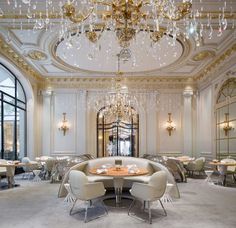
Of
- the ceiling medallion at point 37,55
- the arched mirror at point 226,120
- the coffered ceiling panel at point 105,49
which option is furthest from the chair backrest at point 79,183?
the arched mirror at point 226,120

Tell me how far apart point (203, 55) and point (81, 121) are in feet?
19.3

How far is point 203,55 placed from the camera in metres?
8.90

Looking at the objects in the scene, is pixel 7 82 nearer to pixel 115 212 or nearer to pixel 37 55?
pixel 37 55

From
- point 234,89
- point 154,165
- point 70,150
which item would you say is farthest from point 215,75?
point 70,150

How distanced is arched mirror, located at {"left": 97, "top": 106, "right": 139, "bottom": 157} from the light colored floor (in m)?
5.45

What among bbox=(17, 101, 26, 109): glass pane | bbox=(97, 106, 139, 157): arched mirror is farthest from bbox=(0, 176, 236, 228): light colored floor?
bbox=(97, 106, 139, 157): arched mirror

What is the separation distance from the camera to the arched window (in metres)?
9.38

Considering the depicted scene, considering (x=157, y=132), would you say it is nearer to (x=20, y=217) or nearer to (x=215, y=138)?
(x=215, y=138)

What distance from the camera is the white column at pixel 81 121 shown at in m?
11.9

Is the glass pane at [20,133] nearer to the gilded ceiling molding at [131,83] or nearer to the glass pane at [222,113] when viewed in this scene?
the gilded ceiling molding at [131,83]

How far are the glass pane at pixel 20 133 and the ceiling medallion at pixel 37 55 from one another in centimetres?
252

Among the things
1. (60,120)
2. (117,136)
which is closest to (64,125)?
(60,120)

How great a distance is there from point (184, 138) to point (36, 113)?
661 cm

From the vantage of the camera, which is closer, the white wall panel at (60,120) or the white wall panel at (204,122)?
the white wall panel at (204,122)
